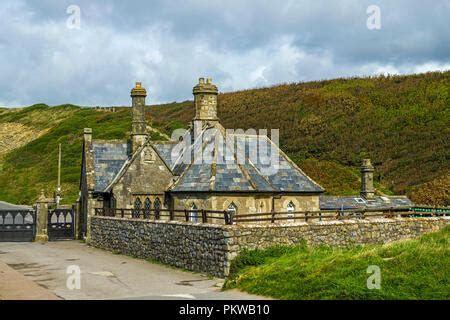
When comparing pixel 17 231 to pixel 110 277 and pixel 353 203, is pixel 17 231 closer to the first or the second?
pixel 110 277

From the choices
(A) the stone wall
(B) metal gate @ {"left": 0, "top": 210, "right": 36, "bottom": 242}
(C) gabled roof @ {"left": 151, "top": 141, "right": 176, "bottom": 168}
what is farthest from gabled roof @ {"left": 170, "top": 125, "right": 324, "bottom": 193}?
(B) metal gate @ {"left": 0, "top": 210, "right": 36, "bottom": 242}

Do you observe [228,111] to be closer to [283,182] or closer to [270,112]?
[270,112]

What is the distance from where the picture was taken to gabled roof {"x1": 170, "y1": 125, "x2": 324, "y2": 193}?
96.5 ft

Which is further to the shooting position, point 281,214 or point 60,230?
point 60,230

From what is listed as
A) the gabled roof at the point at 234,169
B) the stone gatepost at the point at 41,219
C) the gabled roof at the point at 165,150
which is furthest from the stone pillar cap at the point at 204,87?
the stone gatepost at the point at 41,219

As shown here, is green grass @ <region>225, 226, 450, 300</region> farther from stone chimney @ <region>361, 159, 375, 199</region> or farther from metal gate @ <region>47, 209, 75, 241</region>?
metal gate @ <region>47, 209, 75, 241</region>

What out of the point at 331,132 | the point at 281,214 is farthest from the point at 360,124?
the point at 281,214

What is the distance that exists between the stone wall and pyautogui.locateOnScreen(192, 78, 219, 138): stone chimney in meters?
7.24

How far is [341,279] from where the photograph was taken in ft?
54.0

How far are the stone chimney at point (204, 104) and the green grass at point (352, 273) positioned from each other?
14.4 m

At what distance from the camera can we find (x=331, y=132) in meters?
76.7

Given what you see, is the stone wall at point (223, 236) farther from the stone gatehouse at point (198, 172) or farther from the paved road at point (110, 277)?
the stone gatehouse at point (198, 172)

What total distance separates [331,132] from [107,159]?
42.7 metres

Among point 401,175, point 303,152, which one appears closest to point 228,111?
point 303,152
